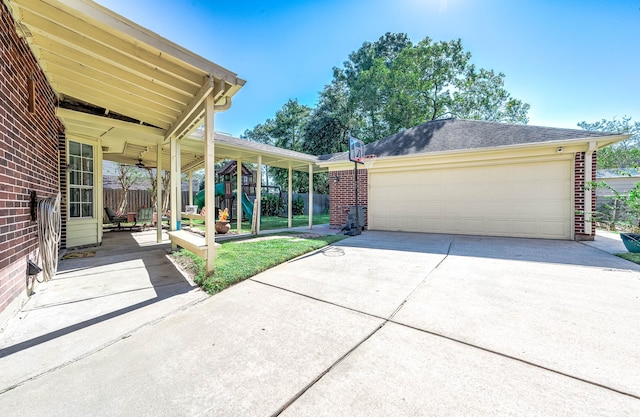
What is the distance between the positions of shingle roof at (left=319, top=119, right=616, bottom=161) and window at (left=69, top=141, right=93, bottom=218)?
7590mm

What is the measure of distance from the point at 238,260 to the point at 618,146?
3894 centimetres

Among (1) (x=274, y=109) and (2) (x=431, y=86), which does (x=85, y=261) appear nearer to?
(2) (x=431, y=86)

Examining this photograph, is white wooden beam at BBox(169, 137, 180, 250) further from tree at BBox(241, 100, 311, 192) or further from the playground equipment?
tree at BBox(241, 100, 311, 192)

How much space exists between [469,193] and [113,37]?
8.78m

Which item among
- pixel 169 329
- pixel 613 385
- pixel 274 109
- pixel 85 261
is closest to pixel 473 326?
pixel 613 385

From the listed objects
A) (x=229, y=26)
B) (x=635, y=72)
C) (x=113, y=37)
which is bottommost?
(x=113, y=37)

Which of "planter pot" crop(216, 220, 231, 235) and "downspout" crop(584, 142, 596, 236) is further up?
"downspout" crop(584, 142, 596, 236)

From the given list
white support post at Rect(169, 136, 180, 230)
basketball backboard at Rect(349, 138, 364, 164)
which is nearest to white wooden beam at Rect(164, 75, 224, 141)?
white support post at Rect(169, 136, 180, 230)

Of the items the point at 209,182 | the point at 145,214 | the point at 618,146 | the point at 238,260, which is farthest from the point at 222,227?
the point at 618,146

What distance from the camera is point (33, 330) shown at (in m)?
2.30

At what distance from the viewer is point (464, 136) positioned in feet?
28.0

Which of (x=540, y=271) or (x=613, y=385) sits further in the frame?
(x=540, y=271)

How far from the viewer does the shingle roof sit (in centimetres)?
700

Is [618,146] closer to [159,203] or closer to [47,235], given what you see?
[159,203]
